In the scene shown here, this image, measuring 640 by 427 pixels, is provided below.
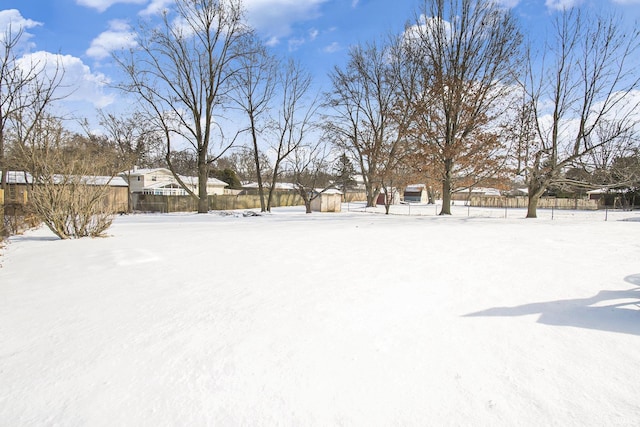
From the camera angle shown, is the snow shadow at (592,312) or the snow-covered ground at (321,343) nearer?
the snow-covered ground at (321,343)

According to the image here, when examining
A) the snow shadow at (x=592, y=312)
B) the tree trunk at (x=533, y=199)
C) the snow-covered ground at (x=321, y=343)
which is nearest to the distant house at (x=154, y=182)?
the tree trunk at (x=533, y=199)

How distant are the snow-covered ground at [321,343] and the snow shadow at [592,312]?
0.07 ft

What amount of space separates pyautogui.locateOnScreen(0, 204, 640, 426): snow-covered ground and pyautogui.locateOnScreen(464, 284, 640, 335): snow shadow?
22mm

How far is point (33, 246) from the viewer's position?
8352mm

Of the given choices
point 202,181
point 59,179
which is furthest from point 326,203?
point 59,179

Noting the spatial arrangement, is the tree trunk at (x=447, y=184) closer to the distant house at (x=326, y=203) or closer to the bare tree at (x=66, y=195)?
the distant house at (x=326, y=203)

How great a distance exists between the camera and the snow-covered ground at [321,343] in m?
2.32

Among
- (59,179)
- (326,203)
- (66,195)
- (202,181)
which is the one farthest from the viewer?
(326,203)

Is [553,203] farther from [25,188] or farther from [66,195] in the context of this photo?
[25,188]

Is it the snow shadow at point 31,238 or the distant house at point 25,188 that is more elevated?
the distant house at point 25,188

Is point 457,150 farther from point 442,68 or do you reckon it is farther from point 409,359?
point 409,359

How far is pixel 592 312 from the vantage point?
12.9 ft

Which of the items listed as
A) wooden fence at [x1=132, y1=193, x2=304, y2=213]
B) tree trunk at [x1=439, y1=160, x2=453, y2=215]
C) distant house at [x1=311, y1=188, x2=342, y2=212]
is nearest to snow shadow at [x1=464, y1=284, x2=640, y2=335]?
tree trunk at [x1=439, y1=160, x2=453, y2=215]

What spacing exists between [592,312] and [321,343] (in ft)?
10.2
